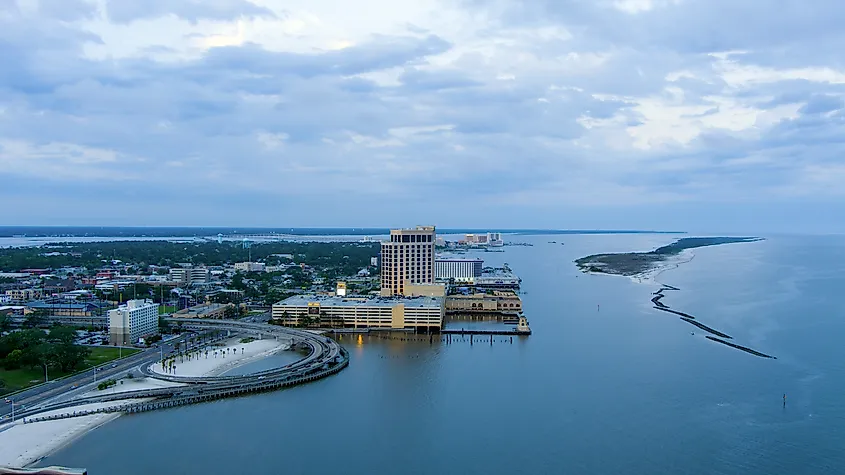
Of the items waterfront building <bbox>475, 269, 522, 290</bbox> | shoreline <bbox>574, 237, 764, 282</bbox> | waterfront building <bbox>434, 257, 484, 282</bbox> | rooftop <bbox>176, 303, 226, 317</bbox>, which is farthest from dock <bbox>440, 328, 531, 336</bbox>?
shoreline <bbox>574, 237, 764, 282</bbox>

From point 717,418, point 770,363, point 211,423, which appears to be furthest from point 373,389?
point 770,363

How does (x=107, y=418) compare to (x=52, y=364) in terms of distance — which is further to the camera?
(x=52, y=364)

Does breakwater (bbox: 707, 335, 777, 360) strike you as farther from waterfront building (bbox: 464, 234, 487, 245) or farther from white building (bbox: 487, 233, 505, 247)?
waterfront building (bbox: 464, 234, 487, 245)

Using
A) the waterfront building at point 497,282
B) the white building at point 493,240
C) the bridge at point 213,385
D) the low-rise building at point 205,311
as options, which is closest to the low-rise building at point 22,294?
the low-rise building at point 205,311

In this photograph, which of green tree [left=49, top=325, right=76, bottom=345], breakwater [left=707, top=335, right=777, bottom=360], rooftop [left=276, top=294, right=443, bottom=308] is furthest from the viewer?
rooftop [left=276, top=294, right=443, bottom=308]

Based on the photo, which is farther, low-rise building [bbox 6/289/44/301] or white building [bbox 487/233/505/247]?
white building [bbox 487/233/505/247]

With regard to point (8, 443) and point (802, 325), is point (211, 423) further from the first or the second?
point (802, 325)

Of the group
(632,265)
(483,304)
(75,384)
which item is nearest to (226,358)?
(75,384)
